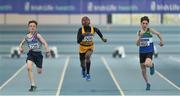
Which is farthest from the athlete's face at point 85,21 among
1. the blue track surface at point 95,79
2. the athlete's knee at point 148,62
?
the blue track surface at point 95,79

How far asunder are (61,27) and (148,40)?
20828mm

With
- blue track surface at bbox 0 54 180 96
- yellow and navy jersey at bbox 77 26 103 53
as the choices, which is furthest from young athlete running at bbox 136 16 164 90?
yellow and navy jersey at bbox 77 26 103 53

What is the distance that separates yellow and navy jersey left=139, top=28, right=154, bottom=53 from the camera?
56.4 ft

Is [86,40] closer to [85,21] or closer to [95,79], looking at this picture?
[85,21]

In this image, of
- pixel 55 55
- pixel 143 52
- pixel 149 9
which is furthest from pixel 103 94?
pixel 55 55

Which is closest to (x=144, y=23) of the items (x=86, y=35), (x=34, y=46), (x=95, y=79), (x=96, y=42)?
(x=86, y=35)

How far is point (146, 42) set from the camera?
17.3 meters

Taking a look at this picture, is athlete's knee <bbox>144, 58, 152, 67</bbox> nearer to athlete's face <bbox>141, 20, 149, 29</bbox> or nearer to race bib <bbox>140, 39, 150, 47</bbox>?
race bib <bbox>140, 39, 150, 47</bbox>

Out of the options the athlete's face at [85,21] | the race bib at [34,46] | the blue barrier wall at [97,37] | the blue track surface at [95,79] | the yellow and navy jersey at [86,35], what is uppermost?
the athlete's face at [85,21]

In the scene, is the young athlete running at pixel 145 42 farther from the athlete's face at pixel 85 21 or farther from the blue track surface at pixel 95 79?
the athlete's face at pixel 85 21

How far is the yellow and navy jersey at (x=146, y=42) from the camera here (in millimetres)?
17188

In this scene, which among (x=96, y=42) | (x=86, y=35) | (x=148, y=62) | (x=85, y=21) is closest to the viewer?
(x=85, y=21)

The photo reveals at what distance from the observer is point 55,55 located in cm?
3503

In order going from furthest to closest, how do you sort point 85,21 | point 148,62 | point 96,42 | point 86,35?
point 96,42
point 148,62
point 86,35
point 85,21
